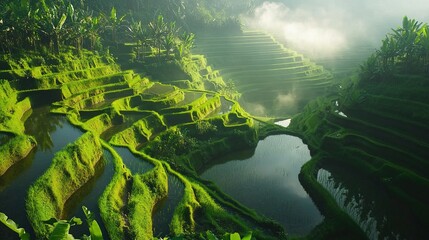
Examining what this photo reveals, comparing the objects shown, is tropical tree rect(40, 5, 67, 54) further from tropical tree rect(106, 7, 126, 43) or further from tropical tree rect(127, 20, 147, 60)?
tropical tree rect(127, 20, 147, 60)

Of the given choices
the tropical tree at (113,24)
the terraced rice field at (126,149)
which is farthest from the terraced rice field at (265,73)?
the tropical tree at (113,24)

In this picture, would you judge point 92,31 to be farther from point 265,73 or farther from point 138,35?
point 265,73

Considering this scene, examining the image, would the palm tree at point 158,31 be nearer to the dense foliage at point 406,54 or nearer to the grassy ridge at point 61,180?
the dense foliage at point 406,54

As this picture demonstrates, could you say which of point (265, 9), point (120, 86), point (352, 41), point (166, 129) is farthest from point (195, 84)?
point (265, 9)

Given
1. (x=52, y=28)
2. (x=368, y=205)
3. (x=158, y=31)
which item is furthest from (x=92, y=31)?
(x=368, y=205)

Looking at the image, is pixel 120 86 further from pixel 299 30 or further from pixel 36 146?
pixel 299 30

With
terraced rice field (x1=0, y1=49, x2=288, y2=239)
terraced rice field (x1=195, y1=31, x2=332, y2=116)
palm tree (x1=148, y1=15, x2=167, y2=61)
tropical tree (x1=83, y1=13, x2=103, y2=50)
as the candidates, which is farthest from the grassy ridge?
terraced rice field (x1=195, y1=31, x2=332, y2=116)
